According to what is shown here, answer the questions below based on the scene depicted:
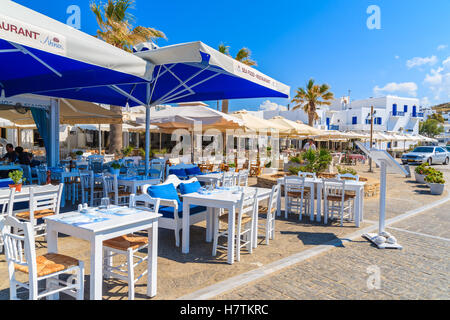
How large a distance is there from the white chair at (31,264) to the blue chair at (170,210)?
1960 mm

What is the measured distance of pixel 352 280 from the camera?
13.1 ft

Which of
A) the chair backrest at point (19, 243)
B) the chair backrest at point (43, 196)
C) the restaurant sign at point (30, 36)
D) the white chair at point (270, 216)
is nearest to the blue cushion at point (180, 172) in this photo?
the white chair at point (270, 216)

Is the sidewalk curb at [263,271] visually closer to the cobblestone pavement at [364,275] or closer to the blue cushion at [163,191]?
the cobblestone pavement at [364,275]

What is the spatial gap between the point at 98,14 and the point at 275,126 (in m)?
9.11

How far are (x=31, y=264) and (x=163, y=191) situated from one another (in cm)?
269

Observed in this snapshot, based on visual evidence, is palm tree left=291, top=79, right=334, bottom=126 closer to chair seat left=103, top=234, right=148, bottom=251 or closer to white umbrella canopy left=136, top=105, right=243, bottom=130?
white umbrella canopy left=136, top=105, right=243, bottom=130

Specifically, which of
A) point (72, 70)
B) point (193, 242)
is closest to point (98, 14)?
point (72, 70)

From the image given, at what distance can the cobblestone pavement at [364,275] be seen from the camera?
→ 3.62 metres

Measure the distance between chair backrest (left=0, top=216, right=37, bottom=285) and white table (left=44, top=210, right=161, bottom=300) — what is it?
0.38 meters

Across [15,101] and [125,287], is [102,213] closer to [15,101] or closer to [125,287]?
[125,287]

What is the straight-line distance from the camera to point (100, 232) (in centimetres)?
296

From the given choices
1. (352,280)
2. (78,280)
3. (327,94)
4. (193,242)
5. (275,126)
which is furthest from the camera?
(327,94)

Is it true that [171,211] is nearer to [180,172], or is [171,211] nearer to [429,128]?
[180,172]
